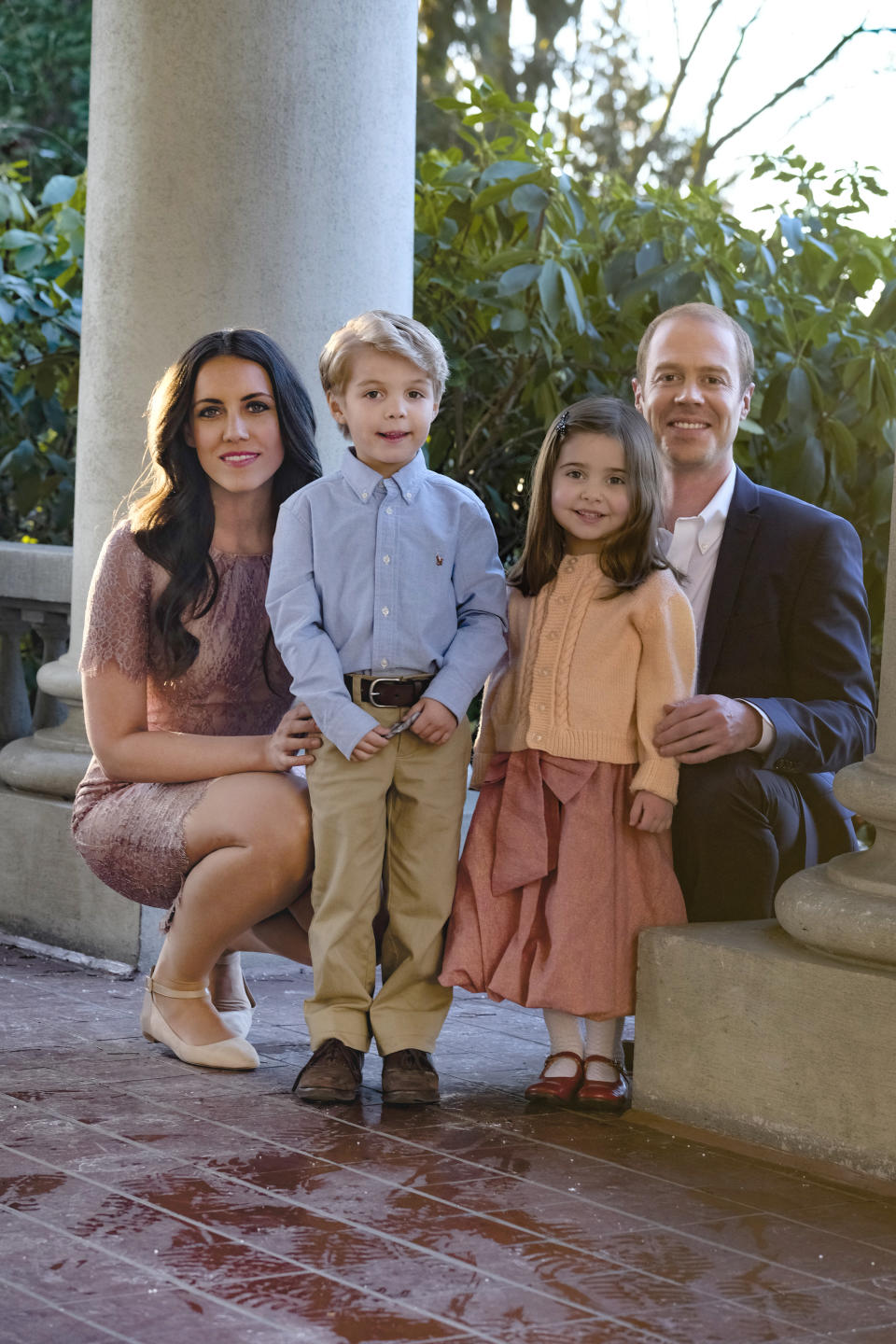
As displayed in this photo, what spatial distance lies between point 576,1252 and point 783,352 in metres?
3.46

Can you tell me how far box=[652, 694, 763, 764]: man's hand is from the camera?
3.35 meters

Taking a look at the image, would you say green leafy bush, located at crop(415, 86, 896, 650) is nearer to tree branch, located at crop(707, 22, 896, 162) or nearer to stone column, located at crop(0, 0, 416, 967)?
stone column, located at crop(0, 0, 416, 967)

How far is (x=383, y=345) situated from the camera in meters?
3.39

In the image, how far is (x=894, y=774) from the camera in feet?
10.00

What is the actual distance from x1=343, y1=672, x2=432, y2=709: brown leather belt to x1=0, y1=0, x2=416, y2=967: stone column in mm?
1315

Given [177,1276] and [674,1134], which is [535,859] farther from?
[177,1276]

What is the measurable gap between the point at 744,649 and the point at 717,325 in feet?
2.35

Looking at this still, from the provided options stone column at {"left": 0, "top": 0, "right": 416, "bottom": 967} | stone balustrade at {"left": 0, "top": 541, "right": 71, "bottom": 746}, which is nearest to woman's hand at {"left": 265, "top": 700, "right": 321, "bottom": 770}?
stone column at {"left": 0, "top": 0, "right": 416, "bottom": 967}

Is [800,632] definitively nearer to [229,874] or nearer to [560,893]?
[560,893]

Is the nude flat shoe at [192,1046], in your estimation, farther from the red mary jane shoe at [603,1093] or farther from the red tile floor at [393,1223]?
the red mary jane shoe at [603,1093]

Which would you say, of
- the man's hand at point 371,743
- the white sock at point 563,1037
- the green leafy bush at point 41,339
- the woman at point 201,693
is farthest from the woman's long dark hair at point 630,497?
the green leafy bush at point 41,339

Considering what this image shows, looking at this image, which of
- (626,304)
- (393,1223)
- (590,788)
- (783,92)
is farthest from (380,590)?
(783,92)

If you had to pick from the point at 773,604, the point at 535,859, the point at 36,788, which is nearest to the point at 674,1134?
the point at 535,859

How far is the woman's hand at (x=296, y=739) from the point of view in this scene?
3.47 m
